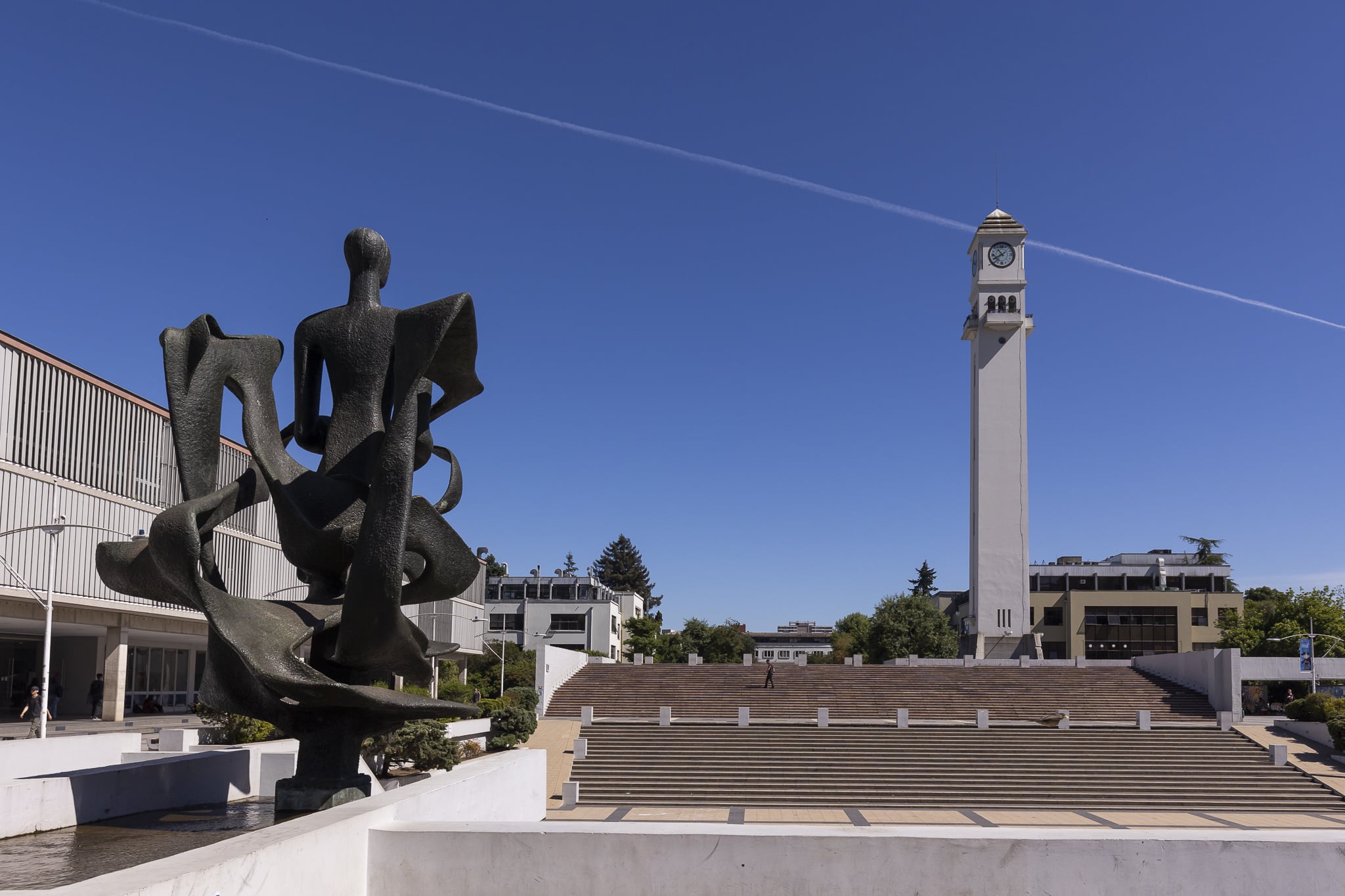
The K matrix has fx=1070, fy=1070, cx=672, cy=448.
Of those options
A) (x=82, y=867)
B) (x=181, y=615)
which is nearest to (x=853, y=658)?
(x=181, y=615)

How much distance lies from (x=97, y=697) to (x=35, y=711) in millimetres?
1867

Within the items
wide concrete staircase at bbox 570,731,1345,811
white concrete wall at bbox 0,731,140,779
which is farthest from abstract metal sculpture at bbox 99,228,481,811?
wide concrete staircase at bbox 570,731,1345,811

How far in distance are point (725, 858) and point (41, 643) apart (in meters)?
45.1

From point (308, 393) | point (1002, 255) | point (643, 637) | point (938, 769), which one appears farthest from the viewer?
point (643, 637)

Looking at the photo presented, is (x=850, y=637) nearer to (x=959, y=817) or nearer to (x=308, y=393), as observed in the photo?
(x=959, y=817)

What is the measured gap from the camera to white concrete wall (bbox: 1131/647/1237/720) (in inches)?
1411

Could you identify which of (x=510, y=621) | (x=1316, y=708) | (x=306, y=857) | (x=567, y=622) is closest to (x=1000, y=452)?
(x=1316, y=708)

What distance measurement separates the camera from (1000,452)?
2351 inches

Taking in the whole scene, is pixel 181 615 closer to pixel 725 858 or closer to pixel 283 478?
pixel 283 478

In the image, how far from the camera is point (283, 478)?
33.1 ft

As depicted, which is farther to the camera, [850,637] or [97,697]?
[850,637]

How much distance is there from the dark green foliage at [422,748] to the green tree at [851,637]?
58268 millimetres

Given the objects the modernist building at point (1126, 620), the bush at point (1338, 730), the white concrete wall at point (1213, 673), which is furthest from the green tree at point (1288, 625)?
the bush at point (1338, 730)

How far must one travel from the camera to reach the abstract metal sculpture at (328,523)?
9.09 metres
